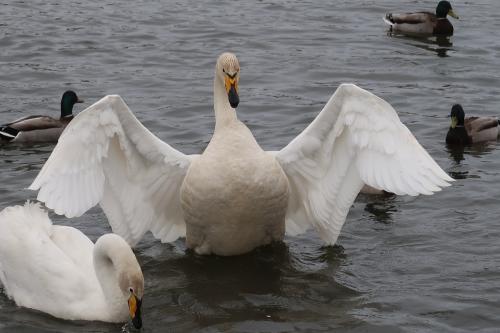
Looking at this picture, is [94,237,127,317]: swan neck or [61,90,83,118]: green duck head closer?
[94,237,127,317]: swan neck

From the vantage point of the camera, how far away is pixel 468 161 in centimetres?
1341

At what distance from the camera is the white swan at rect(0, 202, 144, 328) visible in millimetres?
8445

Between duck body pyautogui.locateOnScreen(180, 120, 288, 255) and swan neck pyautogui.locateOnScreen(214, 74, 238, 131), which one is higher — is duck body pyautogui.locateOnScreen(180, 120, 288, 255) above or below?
below

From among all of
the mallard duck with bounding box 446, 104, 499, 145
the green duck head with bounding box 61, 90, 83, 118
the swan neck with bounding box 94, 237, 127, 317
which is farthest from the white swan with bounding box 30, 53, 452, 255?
the green duck head with bounding box 61, 90, 83, 118

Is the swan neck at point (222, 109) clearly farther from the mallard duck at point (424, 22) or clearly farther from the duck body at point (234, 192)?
the mallard duck at point (424, 22)

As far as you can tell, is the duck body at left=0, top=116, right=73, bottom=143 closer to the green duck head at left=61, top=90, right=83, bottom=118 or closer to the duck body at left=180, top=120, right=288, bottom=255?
the green duck head at left=61, top=90, right=83, bottom=118

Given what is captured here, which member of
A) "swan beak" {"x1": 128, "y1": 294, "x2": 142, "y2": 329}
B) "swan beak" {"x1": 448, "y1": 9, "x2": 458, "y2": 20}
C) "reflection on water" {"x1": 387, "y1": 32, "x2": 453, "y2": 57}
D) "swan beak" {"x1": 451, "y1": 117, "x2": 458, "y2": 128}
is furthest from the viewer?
"swan beak" {"x1": 448, "y1": 9, "x2": 458, "y2": 20}

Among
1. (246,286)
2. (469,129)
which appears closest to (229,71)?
(246,286)

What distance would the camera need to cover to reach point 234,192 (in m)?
9.51

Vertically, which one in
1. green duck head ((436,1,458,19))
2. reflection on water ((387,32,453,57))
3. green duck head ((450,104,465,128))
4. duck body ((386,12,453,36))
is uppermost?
green duck head ((436,1,458,19))

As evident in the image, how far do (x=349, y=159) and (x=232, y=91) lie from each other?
1.18m

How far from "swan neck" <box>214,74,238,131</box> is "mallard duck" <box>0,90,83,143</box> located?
4.59 m

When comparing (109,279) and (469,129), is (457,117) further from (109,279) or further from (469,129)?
(109,279)

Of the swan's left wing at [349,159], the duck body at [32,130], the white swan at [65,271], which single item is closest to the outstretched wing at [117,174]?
the white swan at [65,271]
